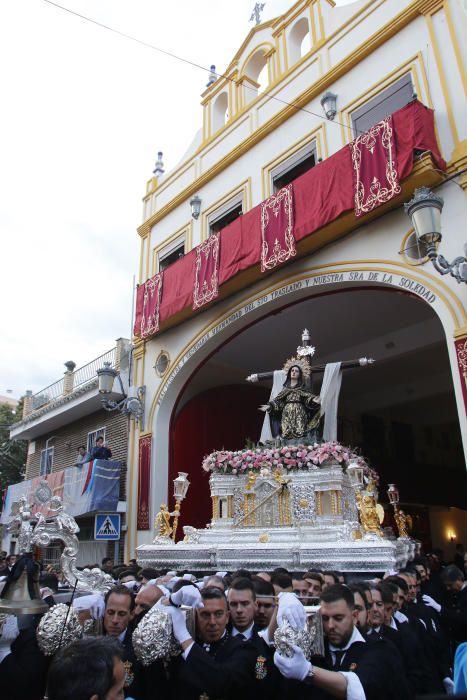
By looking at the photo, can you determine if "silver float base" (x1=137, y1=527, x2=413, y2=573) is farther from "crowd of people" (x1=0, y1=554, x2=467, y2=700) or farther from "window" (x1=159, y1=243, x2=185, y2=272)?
"window" (x1=159, y1=243, x2=185, y2=272)

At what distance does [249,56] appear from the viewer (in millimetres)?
13859

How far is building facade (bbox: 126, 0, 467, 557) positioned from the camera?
8750 millimetres

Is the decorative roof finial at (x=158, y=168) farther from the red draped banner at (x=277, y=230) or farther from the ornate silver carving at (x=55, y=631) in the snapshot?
the ornate silver carving at (x=55, y=631)

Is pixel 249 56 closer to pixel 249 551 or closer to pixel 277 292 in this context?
pixel 277 292

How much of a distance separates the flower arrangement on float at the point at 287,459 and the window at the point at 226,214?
595 cm

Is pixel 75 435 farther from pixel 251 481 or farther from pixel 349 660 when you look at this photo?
pixel 349 660

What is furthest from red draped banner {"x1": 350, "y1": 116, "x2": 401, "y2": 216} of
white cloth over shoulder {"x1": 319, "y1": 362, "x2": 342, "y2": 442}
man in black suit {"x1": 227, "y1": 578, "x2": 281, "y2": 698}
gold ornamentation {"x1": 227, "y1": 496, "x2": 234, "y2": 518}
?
man in black suit {"x1": 227, "y1": 578, "x2": 281, "y2": 698}

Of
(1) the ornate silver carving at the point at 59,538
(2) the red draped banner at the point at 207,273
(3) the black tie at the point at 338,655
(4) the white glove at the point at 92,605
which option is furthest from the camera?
(2) the red draped banner at the point at 207,273

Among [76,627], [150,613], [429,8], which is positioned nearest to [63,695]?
[150,613]

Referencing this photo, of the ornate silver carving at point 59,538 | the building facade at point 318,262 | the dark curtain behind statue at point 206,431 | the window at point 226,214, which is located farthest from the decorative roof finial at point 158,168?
the ornate silver carving at point 59,538

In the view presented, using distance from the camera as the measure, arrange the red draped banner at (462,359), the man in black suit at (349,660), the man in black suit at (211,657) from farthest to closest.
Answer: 1. the red draped banner at (462,359)
2. the man in black suit at (211,657)
3. the man in black suit at (349,660)

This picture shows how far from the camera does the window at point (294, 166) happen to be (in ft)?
37.2

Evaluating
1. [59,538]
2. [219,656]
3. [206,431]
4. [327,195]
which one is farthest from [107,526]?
[219,656]

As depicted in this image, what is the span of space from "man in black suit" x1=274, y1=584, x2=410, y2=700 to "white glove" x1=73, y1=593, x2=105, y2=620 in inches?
52.1
